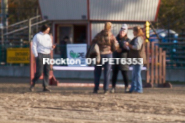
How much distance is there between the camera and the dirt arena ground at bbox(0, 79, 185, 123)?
8.76 meters

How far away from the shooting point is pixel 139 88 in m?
13.2

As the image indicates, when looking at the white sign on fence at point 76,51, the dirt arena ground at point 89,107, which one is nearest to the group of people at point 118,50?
the dirt arena ground at point 89,107

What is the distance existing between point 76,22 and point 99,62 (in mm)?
11996

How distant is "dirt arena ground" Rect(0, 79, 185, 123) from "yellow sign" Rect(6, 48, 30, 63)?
28.9ft

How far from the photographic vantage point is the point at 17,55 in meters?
22.0

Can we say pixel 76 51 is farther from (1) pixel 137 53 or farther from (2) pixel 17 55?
(1) pixel 137 53

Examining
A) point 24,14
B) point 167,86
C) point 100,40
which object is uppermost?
point 24,14

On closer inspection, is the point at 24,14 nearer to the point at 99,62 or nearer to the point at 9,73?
the point at 9,73

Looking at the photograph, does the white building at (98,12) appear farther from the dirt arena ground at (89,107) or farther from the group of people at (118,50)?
the dirt arena ground at (89,107)

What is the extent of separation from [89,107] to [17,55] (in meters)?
12.4

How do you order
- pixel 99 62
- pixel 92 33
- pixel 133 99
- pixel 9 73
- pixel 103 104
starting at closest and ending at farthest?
pixel 103 104 → pixel 133 99 → pixel 99 62 → pixel 9 73 → pixel 92 33

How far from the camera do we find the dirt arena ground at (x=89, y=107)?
876 centimetres

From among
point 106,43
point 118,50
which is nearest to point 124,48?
point 118,50

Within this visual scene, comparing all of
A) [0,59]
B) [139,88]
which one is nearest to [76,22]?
[0,59]
